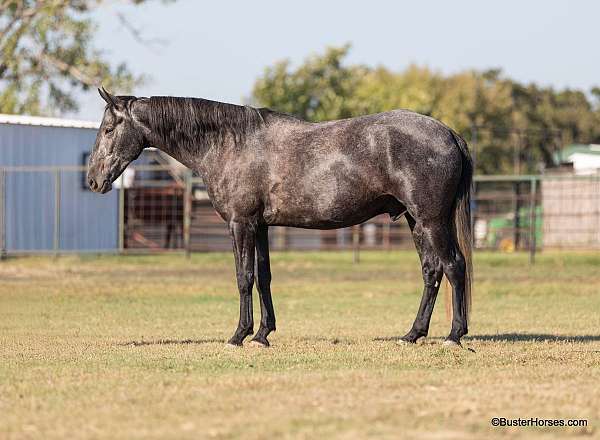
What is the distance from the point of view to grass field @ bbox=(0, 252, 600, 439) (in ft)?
21.8

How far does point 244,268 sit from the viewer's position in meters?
11.1

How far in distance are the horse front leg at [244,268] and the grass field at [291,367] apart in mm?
324

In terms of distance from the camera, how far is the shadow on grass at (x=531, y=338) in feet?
38.9

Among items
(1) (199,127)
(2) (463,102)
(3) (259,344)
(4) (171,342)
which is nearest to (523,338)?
(3) (259,344)

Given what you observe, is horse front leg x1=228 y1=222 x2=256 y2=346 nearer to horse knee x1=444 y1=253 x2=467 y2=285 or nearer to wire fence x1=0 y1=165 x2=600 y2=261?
horse knee x1=444 y1=253 x2=467 y2=285

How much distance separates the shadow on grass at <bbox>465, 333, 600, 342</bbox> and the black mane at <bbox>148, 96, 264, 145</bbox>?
3.34m

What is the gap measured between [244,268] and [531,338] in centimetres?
328

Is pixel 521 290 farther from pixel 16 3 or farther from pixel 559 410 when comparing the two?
pixel 16 3

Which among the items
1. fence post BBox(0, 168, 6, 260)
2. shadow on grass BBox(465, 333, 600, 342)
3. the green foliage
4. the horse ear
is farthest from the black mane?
the green foliage

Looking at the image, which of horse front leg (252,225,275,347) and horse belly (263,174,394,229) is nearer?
horse belly (263,174,394,229)

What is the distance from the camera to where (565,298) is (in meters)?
18.7

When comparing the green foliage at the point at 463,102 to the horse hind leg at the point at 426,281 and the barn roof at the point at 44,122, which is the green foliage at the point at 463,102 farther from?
the horse hind leg at the point at 426,281

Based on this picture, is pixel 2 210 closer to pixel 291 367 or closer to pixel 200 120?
pixel 200 120

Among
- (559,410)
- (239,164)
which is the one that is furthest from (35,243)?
(559,410)
